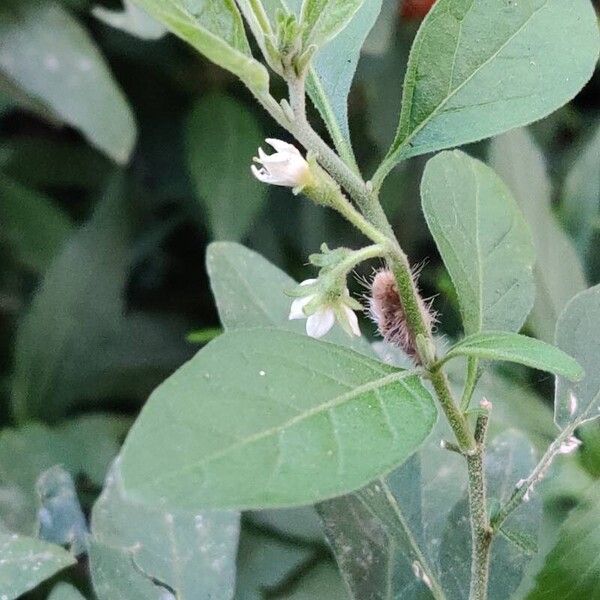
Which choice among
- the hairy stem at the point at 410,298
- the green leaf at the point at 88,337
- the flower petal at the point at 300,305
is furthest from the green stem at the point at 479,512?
the green leaf at the point at 88,337

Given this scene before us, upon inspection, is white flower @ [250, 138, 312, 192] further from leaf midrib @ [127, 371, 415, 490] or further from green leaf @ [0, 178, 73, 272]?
green leaf @ [0, 178, 73, 272]

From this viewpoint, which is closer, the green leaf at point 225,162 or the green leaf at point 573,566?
the green leaf at point 573,566

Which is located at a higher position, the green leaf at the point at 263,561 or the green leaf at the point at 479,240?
the green leaf at the point at 479,240

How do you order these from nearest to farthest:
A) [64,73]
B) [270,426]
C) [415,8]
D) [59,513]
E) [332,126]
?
1. [270,426]
2. [332,126]
3. [59,513]
4. [64,73]
5. [415,8]

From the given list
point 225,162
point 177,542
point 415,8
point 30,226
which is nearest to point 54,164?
point 30,226

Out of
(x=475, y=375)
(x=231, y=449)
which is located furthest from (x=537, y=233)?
(x=231, y=449)

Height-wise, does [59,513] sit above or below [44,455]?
above

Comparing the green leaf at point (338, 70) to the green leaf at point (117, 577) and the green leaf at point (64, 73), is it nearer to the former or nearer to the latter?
the green leaf at point (117, 577)

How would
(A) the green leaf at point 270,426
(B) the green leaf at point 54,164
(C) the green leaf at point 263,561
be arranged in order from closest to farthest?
(A) the green leaf at point 270,426
(C) the green leaf at point 263,561
(B) the green leaf at point 54,164

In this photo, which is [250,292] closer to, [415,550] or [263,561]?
[415,550]
